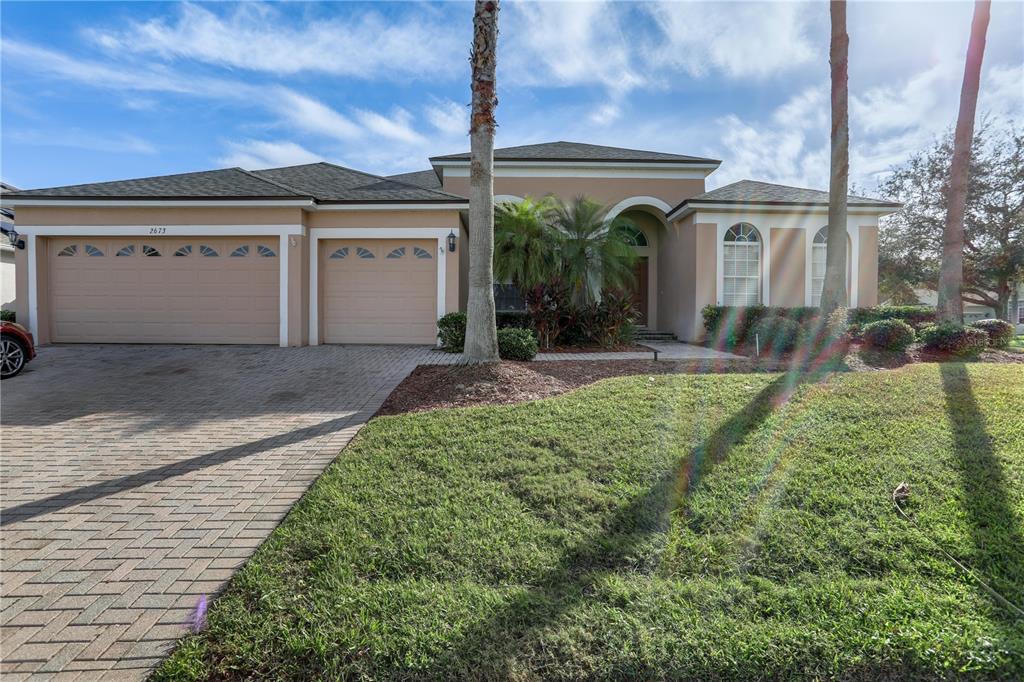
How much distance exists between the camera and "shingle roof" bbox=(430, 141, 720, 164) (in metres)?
15.4

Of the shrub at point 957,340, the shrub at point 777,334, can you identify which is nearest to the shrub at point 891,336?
the shrub at point 957,340

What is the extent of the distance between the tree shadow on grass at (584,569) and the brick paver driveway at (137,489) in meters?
1.43

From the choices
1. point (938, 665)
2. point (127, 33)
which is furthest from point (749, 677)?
point (127, 33)

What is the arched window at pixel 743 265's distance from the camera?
13.6 meters

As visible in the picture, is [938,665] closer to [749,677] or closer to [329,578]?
[749,677]

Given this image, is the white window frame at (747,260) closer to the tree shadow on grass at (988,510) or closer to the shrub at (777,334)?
the shrub at (777,334)

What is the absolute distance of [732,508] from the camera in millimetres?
3314

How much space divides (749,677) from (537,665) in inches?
36.4

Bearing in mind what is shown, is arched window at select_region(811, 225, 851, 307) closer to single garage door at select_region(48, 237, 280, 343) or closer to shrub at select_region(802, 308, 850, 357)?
shrub at select_region(802, 308, 850, 357)

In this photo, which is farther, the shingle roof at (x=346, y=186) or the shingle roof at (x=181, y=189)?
the shingle roof at (x=346, y=186)

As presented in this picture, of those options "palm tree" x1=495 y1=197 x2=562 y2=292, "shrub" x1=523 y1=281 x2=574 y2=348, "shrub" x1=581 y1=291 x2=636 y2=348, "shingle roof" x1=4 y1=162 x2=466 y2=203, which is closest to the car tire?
"shingle roof" x1=4 y1=162 x2=466 y2=203

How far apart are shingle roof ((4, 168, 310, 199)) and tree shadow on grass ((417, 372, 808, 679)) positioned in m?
10.8

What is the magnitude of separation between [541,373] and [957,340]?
8.09 metres

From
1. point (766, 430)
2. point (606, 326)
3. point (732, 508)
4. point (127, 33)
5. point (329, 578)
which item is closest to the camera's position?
point (329, 578)
